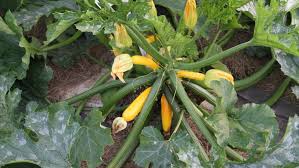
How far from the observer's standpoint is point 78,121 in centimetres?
218

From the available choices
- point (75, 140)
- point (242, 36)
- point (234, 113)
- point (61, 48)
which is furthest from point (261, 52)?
point (75, 140)

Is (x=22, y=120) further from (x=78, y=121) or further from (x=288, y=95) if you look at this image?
(x=288, y=95)

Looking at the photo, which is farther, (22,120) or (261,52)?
(261,52)

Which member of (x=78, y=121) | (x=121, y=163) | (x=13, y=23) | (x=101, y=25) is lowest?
(x=121, y=163)

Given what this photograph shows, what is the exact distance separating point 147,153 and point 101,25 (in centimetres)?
52

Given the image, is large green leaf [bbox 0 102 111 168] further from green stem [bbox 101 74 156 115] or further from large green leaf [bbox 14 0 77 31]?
large green leaf [bbox 14 0 77 31]

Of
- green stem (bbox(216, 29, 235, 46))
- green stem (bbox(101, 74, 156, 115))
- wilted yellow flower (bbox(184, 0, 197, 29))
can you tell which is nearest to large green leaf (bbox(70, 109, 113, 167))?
green stem (bbox(101, 74, 156, 115))

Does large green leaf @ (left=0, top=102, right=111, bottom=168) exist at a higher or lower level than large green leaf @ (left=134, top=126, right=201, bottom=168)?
lower

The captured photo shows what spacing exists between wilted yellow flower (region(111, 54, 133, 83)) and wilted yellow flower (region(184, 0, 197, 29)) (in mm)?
299

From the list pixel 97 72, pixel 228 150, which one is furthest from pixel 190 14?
pixel 97 72

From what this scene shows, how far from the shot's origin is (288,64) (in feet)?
7.99

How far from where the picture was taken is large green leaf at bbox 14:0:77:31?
2545 mm

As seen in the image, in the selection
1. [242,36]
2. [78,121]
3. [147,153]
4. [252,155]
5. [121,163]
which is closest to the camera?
[252,155]

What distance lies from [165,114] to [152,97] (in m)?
0.15
